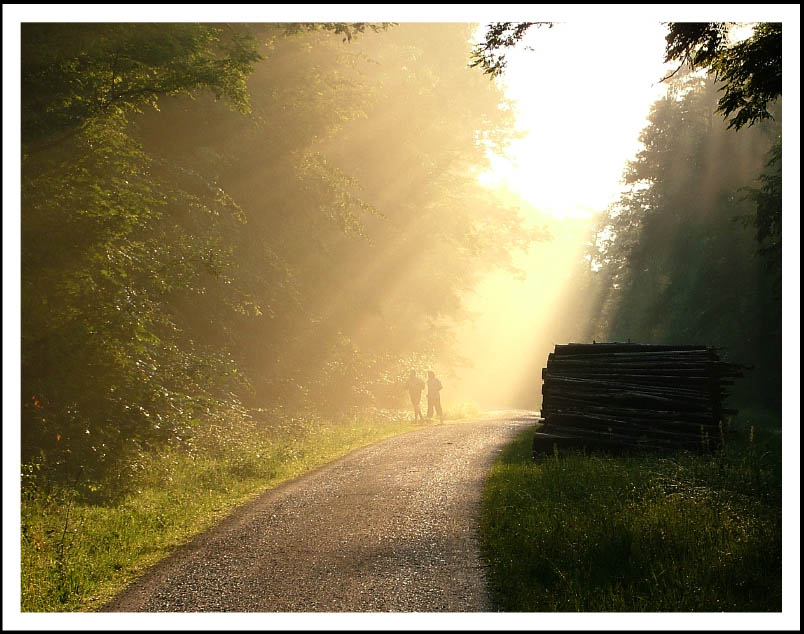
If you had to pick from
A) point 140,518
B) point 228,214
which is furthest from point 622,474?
point 228,214

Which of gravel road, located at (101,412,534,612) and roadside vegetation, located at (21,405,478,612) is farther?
roadside vegetation, located at (21,405,478,612)

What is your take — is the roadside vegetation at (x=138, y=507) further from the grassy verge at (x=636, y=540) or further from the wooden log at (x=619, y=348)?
the wooden log at (x=619, y=348)

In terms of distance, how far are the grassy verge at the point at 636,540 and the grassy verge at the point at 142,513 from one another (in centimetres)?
409

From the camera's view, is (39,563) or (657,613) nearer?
(657,613)

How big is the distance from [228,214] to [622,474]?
12.9 metres

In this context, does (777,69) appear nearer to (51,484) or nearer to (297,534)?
(297,534)

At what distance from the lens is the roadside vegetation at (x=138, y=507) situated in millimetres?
7082

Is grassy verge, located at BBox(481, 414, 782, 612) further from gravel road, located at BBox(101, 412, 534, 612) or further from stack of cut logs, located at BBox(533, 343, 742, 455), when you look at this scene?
stack of cut logs, located at BBox(533, 343, 742, 455)

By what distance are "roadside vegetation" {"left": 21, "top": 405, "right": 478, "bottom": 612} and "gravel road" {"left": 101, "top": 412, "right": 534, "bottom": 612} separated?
45cm

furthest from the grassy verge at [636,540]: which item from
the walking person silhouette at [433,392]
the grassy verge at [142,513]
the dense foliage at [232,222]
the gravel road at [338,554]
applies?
the walking person silhouette at [433,392]

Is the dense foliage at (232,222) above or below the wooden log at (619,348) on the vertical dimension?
above

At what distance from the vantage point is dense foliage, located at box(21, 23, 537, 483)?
10523 millimetres

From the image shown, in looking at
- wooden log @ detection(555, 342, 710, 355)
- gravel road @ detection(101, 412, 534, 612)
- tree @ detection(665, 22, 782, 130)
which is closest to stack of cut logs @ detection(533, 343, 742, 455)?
wooden log @ detection(555, 342, 710, 355)

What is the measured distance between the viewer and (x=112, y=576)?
7285 millimetres
